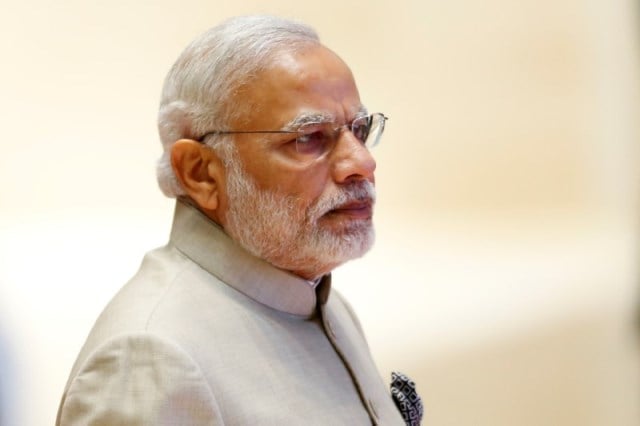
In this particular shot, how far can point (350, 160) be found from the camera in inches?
48.7

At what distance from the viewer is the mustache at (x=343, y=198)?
123 cm

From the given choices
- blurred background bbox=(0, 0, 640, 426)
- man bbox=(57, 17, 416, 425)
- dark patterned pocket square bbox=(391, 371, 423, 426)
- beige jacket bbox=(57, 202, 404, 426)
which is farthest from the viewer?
blurred background bbox=(0, 0, 640, 426)

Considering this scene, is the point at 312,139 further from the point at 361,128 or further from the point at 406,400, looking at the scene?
the point at 406,400

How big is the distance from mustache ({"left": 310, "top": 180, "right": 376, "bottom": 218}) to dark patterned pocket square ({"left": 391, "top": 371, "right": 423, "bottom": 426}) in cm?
35

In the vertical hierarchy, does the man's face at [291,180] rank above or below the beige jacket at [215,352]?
above

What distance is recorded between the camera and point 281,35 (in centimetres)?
127

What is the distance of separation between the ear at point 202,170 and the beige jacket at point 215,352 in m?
0.03

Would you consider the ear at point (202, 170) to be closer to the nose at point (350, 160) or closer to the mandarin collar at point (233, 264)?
the mandarin collar at point (233, 264)

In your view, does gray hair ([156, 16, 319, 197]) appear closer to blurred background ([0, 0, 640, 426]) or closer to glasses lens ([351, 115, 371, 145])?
glasses lens ([351, 115, 371, 145])

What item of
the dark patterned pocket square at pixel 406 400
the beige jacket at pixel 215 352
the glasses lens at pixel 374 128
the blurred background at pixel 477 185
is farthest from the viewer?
the blurred background at pixel 477 185

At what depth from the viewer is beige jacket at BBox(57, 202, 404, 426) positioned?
40.4 inches

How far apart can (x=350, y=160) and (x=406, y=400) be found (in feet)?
1.39

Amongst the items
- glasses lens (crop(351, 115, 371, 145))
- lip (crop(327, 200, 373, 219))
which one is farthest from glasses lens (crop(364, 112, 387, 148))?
lip (crop(327, 200, 373, 219))

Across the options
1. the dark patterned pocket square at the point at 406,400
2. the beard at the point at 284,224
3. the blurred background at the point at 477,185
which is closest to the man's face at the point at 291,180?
the beard at the point at 284,224
